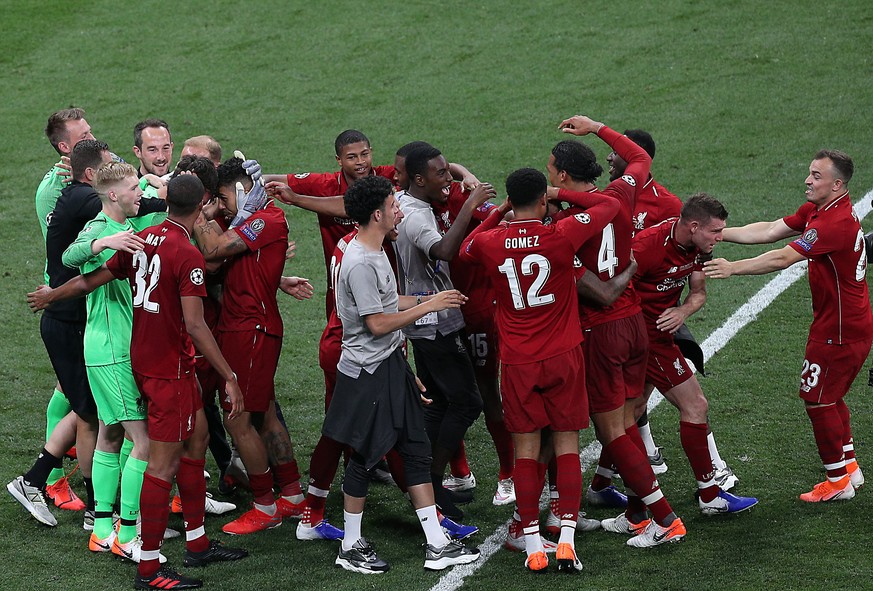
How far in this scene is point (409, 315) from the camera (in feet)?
18.7

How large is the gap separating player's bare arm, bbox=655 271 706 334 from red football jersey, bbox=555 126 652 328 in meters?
0.27

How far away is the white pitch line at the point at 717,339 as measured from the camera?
228 inches

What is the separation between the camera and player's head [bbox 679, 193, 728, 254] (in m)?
6.08

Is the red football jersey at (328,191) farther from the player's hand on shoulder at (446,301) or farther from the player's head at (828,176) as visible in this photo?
the player's head at (828,176)

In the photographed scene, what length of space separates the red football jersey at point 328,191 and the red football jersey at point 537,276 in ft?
4.64

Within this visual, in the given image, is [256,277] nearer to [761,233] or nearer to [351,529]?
[351,529]

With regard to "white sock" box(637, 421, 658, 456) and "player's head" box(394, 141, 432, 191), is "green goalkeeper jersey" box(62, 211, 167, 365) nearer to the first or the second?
"player's head" box(394, 141, 432, 191)

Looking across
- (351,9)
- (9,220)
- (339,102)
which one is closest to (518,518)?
(9,220)

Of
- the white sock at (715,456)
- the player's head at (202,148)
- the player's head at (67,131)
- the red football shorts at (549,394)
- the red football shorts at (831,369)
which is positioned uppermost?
the player's head at (67,131)

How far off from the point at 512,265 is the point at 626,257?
0.73 metres

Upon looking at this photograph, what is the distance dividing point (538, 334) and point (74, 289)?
2.43 m

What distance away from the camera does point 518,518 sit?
602cm

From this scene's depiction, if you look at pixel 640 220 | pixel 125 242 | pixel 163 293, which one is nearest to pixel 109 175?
pixel 125 242

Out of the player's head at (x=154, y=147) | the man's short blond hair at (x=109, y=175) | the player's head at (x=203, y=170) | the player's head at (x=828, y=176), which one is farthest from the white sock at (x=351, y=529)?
the player's head at (x=828, y=176)
